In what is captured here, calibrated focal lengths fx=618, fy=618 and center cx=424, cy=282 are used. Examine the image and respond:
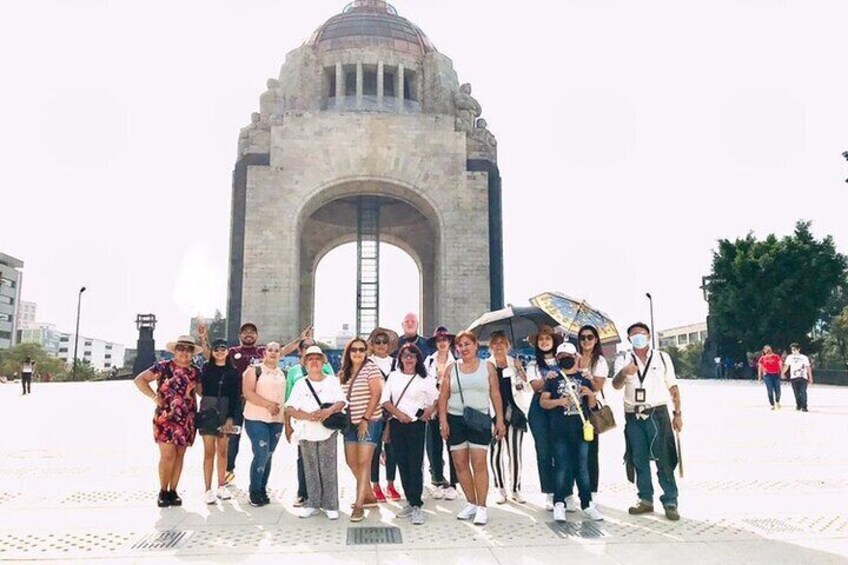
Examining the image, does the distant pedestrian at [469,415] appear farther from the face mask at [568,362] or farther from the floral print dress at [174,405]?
the floral print dress at [174,405]

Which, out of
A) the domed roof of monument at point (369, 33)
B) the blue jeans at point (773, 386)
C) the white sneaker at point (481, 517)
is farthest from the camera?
the domed roof of monument at point (369, 33)

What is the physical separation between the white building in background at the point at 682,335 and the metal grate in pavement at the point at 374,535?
10719 centimetres

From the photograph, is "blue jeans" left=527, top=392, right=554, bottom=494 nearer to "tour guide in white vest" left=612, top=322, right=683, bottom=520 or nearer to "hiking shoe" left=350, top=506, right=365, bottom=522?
"tour guide in white vest" left=612, top=322, right=683, bottom=520

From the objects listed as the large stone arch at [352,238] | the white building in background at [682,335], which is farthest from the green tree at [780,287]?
the white building in background at [682,335]

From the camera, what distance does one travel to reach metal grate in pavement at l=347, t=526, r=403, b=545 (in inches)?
182

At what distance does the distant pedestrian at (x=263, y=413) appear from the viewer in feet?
19.1

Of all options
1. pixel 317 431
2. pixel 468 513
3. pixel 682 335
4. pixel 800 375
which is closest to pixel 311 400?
pixel 317 431

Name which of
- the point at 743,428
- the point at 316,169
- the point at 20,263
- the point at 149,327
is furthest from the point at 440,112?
the point at 20,263

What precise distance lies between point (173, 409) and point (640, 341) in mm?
4386

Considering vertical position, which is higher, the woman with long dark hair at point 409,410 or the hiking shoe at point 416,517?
the woman with long dark hair at point 409,410

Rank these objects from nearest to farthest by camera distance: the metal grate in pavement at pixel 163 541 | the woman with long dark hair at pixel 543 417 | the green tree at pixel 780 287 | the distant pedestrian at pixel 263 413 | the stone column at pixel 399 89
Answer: the metal grate in pavement at pixel 163 541 < the woman with long dark hair at pixel 543 417 < the distant pedestrian at pixel 263 413 < the stone column at pixel 399 89 < the green tree at pixel 780 287

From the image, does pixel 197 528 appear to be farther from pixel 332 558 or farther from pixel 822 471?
pixel 822 471

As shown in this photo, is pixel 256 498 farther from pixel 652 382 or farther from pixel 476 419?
pixel 652 382

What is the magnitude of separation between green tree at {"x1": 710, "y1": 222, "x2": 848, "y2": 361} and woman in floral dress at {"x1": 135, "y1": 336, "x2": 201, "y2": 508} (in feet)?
116
